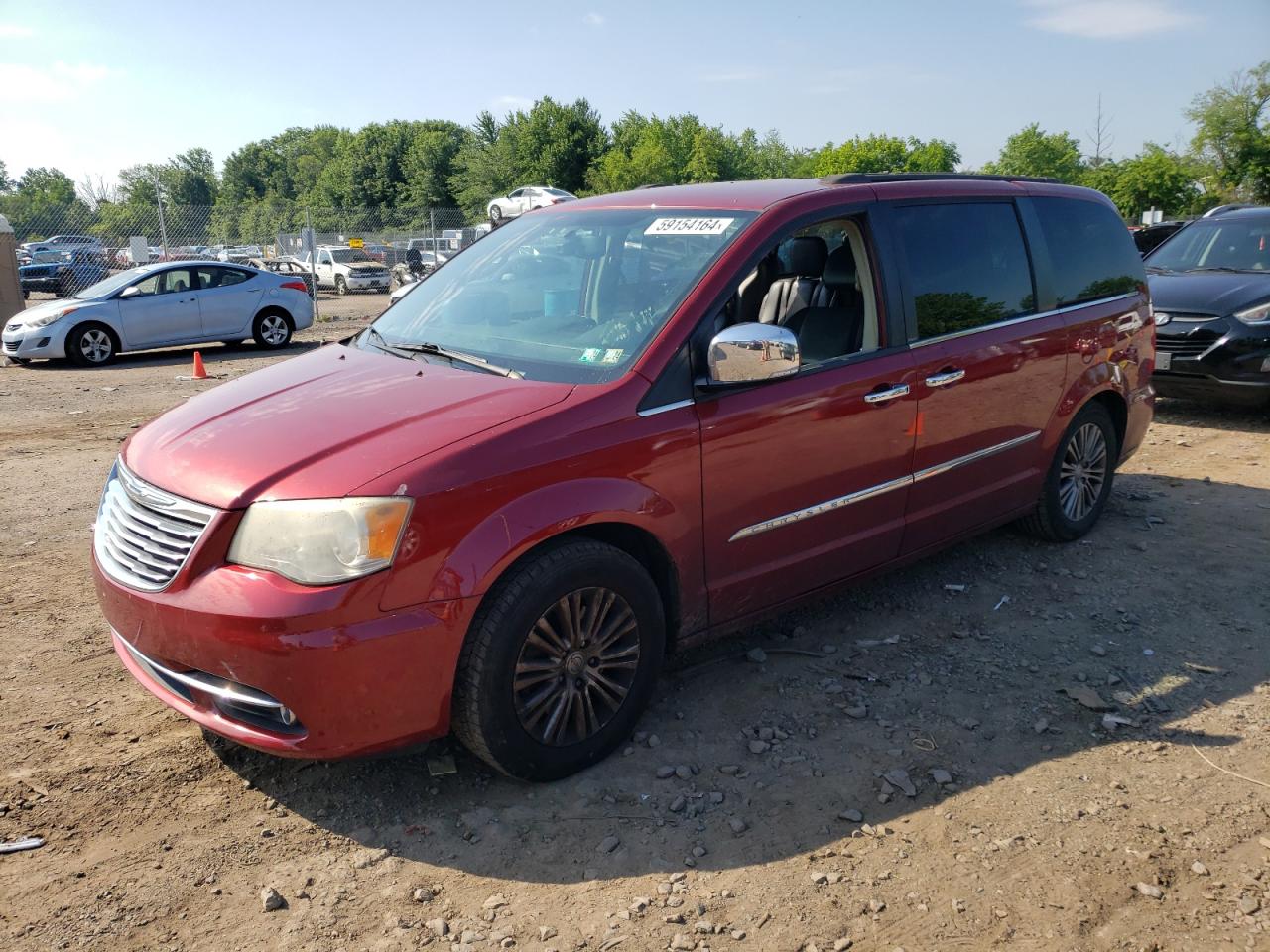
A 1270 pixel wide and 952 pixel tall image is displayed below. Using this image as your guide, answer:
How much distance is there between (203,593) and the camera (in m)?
2.87

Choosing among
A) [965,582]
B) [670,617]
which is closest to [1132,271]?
[965,582]

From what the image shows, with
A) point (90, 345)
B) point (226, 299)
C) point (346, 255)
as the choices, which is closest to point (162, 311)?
point (226, 299)

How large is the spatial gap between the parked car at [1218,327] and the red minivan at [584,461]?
4173 mm

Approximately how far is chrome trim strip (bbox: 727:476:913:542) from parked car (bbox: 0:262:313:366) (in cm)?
1352

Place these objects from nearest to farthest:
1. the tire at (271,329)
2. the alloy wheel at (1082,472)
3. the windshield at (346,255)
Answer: the alloy wheel at (1082,472), the tire at (271,329), the windshield at (346,255)

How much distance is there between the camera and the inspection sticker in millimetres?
3871

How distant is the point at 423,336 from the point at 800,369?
1579mm

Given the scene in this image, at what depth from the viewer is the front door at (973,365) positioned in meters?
4.37

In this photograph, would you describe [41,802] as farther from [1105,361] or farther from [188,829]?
[1105,361]

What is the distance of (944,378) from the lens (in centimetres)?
438

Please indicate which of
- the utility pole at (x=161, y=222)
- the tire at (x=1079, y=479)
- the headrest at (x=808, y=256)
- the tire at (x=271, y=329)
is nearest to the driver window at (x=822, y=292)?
the headrest at (x=808, y=256)

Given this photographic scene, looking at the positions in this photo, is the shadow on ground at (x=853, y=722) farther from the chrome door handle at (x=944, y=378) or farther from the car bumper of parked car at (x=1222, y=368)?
the car bumper of parked car at (x=1222, y=368)

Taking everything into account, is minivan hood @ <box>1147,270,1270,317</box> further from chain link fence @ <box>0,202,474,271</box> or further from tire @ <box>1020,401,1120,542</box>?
chain link fence @ <box>0,202,474,271</box>

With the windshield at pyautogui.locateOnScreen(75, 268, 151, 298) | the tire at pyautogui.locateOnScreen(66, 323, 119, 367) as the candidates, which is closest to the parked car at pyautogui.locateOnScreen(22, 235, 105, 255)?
the windshield at pyautogui.locateOnScreen(75, 268, 151, 298)
